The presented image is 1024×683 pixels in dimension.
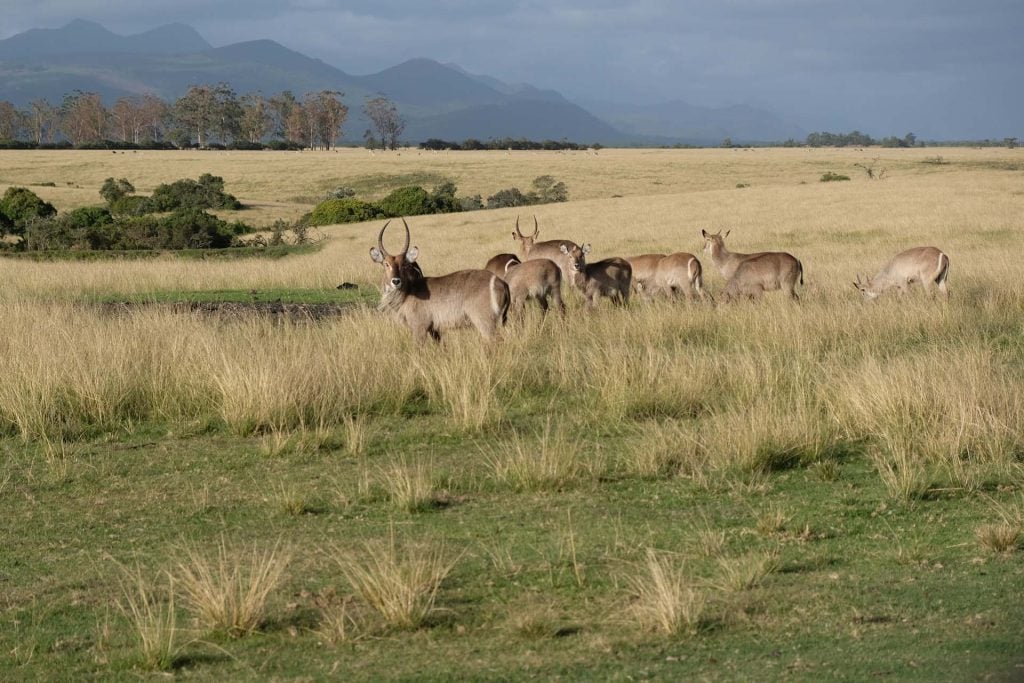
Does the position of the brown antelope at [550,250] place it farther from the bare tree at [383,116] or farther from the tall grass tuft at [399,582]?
the bare tree at [383,116]

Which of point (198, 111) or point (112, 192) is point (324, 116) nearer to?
point (198, 111)

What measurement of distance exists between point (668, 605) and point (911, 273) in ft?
47.4

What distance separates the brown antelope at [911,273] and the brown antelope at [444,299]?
27.0 feet

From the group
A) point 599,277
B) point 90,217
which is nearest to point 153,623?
point 599,277

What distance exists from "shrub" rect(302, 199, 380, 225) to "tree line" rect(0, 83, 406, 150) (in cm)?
8259

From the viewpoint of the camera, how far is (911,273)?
18.7m

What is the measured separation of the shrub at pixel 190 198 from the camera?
5319cm

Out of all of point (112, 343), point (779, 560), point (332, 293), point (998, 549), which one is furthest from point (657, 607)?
point (332, 293)

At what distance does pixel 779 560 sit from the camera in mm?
6531

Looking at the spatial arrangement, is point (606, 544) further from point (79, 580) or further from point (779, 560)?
point (79, 580)

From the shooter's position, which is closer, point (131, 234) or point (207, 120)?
point (131, 234)

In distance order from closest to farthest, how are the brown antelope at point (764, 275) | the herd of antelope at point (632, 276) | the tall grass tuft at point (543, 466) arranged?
the tall grass tuft at point (543, 466), the herd of antelope at point (632, 276), the brown antelope at point (764, 275)

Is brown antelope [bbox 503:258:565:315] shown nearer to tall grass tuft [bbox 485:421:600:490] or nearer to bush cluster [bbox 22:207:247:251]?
tall grass tuft [bbox 485:421:600:490]

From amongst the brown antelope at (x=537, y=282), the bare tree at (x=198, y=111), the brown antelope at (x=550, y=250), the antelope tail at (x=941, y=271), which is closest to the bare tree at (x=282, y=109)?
the bare tree at (x=198, y=111)
